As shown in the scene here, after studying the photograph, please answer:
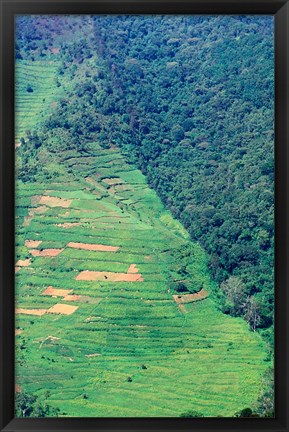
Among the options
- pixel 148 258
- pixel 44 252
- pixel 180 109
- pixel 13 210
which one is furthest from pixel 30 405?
pixel 180 109

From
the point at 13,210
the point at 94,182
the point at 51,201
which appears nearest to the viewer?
the point at 13,210

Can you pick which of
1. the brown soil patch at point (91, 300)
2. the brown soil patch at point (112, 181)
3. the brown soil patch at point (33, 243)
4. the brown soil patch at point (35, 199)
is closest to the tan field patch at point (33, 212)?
the brown soil patch at point (35, 199)

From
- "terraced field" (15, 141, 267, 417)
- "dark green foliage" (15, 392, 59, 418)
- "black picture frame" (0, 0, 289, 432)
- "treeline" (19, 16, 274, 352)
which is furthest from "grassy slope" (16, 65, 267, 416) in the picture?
"black picture frame" (0, 0, 289, 432)

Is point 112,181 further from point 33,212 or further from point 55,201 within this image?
point 33,212

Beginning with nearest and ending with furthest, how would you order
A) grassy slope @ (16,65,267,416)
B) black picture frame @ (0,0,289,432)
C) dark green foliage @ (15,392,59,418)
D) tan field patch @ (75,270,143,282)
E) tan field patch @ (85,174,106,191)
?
black picture frame @ (0,0,289,432) → dark green foliage @ (15,392,59,418) → grassy slope @ (16,65,267,416) → tan field patch @ (75,270,143,282) → tan field patch @ (85,174,106,191)

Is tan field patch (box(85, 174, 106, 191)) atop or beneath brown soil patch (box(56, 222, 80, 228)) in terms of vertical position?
atop

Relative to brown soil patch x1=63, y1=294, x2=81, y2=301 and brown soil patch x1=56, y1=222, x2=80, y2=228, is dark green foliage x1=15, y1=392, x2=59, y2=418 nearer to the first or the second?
brown soil patch x1=63, y1=294, x2=81, y2=301

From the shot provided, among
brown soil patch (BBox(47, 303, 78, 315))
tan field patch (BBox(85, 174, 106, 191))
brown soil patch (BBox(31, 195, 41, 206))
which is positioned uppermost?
tan field patch (BBox(85, 174, 106, 191))
